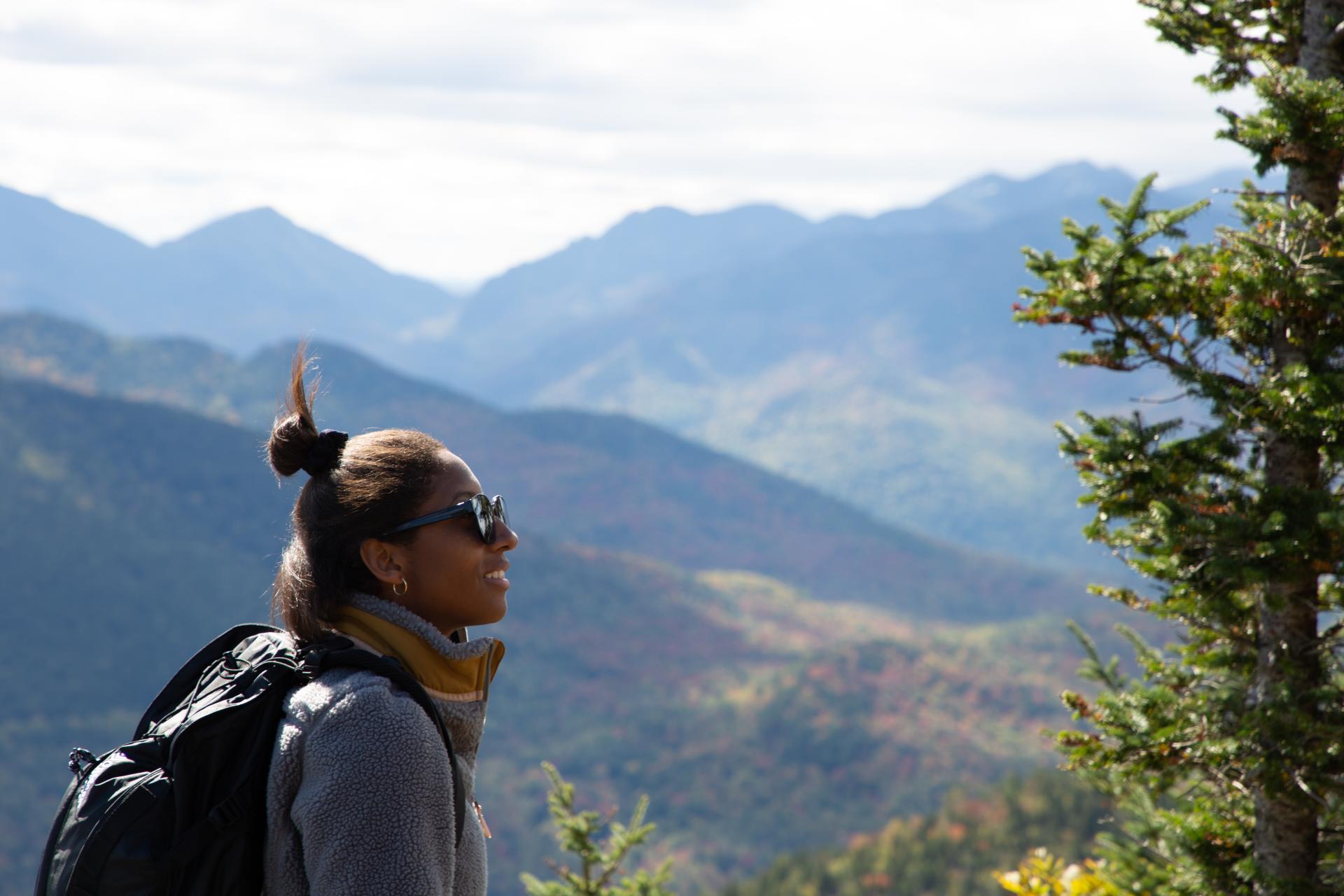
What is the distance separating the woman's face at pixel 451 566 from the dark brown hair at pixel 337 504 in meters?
0.03

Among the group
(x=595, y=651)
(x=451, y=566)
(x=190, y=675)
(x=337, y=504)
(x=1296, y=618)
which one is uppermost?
(x=337, y=504)

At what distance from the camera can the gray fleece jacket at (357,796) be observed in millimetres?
1888

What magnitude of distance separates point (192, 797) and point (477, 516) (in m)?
0.71

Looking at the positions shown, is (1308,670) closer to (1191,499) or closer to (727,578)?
(1191,499)

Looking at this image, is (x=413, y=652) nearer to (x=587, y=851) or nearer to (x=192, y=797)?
(x=192, y=797)

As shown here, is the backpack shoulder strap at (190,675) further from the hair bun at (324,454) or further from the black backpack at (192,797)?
the hair bun at (324,454)

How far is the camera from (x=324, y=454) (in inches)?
93.8

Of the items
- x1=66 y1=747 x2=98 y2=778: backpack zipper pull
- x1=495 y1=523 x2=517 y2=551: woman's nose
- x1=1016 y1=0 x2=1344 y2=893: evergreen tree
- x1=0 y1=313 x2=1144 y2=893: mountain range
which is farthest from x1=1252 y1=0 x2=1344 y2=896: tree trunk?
x1=0 y1=313 x2=1144 y2=893: mountain range

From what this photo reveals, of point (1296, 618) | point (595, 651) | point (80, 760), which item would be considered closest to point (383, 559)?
point (80, 760)

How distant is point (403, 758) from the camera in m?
1.92

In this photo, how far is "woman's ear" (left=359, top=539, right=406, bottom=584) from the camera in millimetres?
2275

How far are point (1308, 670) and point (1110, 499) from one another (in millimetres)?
903

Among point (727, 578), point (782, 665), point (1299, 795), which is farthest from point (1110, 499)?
point (727, 578)

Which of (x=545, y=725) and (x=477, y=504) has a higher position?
(x=477, y=504)
